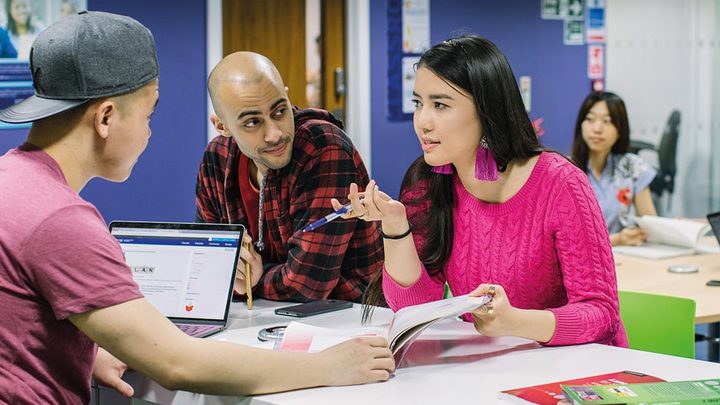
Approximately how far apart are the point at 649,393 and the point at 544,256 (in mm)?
698

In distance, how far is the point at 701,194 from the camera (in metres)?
7.48

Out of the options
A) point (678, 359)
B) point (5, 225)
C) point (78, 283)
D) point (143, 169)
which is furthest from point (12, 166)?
point (143, 169)

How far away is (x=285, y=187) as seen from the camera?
283 centimetres

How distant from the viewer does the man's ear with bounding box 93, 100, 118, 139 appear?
5.75 feet

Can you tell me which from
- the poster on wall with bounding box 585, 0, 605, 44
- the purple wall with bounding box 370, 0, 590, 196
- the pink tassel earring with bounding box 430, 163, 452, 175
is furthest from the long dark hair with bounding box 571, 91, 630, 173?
the pink tassel earring with bounding box 430, 163, 452, 175

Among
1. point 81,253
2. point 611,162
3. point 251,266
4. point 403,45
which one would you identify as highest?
point 403,45

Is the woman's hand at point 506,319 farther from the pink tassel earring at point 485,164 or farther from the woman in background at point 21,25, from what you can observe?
the woman in background at point 21,25

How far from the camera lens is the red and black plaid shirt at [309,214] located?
2.73 m

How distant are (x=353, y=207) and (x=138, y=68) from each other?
780 mm

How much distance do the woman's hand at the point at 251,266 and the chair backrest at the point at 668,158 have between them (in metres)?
4.91

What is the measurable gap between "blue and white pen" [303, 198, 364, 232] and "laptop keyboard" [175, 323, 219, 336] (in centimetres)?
39

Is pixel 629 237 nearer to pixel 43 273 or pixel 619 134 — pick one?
pixel 619 134

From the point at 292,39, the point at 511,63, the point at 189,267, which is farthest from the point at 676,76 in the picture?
the point at 189,267

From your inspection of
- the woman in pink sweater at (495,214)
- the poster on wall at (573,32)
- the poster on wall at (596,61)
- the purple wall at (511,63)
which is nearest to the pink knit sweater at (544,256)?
the woman in pink sweater at (495,214)
